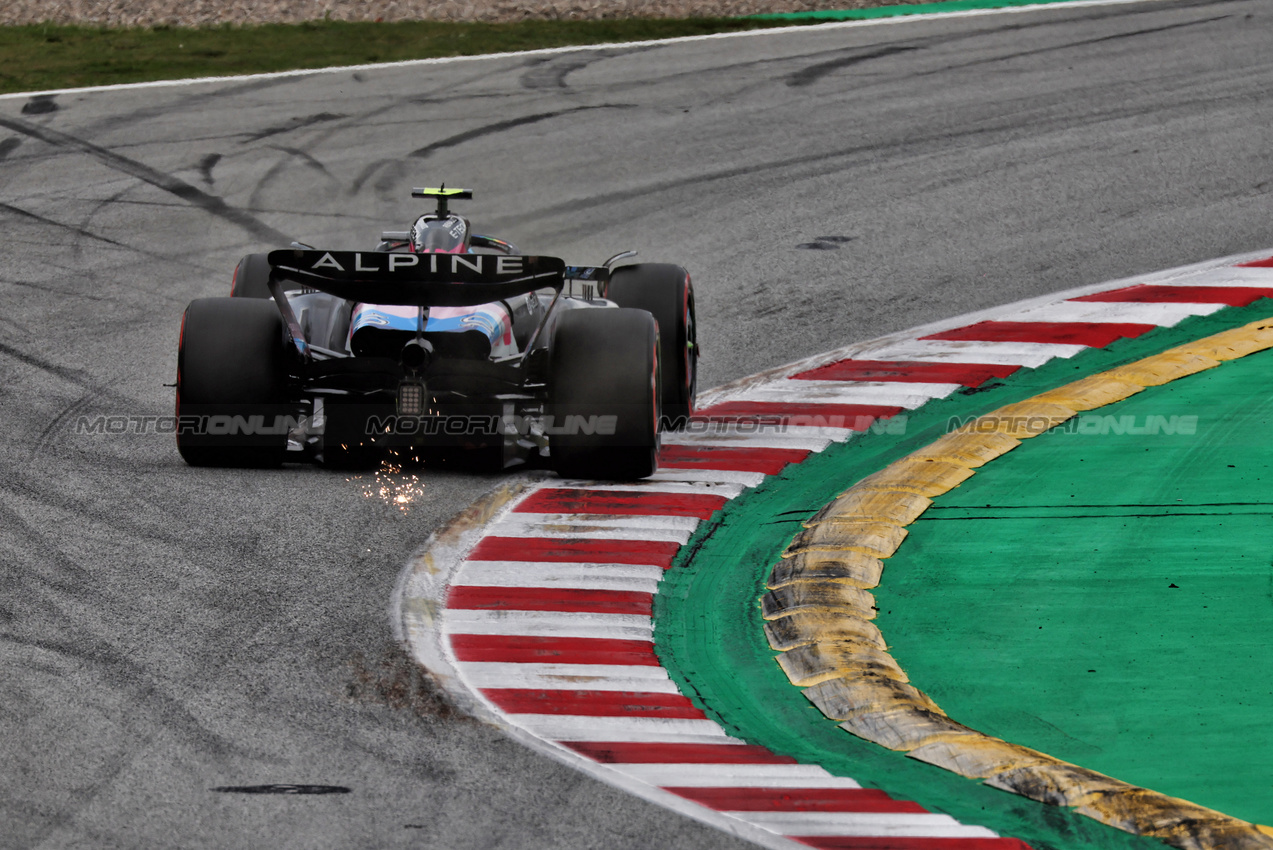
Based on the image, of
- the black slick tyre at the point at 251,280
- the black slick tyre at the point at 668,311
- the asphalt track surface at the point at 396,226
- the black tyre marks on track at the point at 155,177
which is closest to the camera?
the asphalt track surface at the point at 396,226

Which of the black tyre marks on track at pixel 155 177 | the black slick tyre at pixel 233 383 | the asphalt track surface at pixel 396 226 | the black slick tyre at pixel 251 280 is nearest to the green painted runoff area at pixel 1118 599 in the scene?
the asphalt track surface at pixel 396 226

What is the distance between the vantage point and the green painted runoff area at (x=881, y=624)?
507 centimetres

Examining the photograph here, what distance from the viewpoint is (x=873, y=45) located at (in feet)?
55.5

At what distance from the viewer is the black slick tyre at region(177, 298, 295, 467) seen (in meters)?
7.87

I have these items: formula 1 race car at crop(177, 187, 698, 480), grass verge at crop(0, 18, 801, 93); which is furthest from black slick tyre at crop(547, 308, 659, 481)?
grass verge at crop(0, 18, 801, 93)

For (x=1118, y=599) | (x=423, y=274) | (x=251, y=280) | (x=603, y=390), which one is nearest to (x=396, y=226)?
(x=251, y=280)

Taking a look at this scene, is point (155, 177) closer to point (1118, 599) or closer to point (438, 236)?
point (438, 236)

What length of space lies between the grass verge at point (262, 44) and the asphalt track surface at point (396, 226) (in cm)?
65

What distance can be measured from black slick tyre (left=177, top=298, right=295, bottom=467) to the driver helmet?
0.96 meters

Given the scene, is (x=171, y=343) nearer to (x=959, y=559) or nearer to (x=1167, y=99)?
(x=959, y=559)

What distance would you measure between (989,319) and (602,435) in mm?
4060

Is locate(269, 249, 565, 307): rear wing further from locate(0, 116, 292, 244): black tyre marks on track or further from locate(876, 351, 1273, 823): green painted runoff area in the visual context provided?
locate(0, 116, 292, 244): black tyre marks on track

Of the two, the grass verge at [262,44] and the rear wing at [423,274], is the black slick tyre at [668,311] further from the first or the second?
the grass verge at [262,44]

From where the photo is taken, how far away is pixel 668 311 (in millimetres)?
8914
